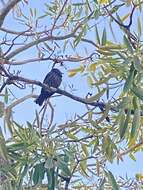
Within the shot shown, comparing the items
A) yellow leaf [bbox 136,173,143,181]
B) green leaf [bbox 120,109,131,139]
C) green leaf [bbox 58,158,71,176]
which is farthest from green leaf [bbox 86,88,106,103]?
yellow leaf [bbox 136,173,143,181]

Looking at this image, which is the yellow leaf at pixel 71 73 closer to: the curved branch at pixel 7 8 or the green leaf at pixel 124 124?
the curved branch at pixel 7 8

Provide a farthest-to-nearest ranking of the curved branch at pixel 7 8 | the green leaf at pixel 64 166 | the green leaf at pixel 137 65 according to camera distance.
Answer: the curved branch at pixel 7 8
the green leaf at pixel 64 166
the green leaf at pixel 137 65

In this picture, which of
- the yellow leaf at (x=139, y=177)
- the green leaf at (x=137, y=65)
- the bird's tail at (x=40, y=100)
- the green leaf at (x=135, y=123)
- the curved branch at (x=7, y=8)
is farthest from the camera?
the bird's tail at (x=40, y=100)

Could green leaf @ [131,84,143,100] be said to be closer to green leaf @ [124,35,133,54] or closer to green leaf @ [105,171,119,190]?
green leaf @ [124,35,133,54]

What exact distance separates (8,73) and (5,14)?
0.73 feet

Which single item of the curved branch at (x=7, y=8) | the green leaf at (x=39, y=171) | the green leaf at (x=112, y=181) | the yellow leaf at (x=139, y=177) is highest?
the curved branch at (x=7, y=8)

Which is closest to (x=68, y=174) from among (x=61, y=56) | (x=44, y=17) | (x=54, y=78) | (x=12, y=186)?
(x=12, y=186)

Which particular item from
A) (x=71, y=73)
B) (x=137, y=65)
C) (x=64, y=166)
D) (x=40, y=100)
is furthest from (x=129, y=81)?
(x=40, y=100)

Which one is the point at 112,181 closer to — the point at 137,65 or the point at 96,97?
the point at 96,97

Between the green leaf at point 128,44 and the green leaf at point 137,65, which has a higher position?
the green leaf at point 128,44

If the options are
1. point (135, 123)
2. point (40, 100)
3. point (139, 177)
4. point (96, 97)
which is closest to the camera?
point (135, 123)

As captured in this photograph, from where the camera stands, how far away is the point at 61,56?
2.54 metres

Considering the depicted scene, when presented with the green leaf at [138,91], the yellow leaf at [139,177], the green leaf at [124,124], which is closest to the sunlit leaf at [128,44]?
the green leaf at [138,91]

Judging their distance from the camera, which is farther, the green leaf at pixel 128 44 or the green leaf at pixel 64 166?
the green leaf at pixel 64 166
